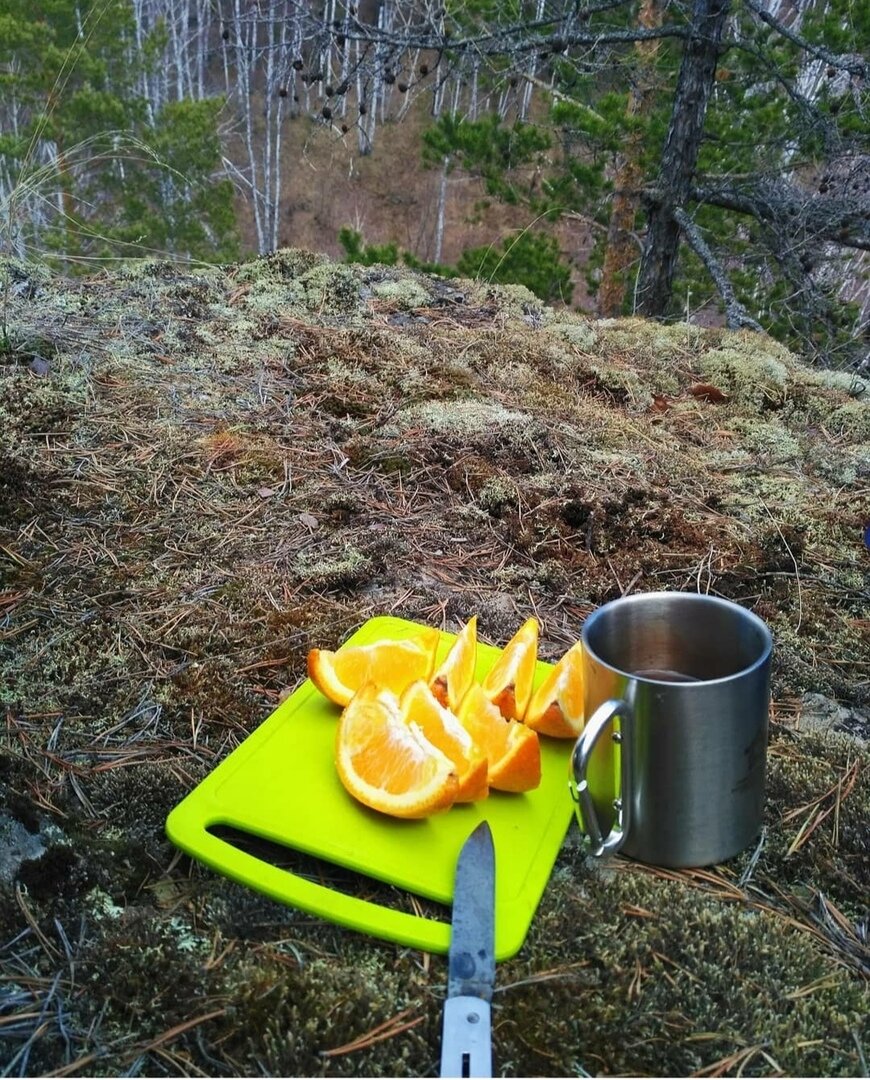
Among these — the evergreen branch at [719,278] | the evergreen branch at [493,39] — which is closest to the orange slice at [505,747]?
the evergreen branch at [719,278]

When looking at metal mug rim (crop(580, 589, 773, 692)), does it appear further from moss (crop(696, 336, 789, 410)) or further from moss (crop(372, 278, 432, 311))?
moss (crop(372, 278, 432, 311))

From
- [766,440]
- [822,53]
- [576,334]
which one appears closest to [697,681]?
[766,440]

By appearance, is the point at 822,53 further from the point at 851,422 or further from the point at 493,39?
the point at 851,422

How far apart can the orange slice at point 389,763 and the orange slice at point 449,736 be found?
0.02 metres

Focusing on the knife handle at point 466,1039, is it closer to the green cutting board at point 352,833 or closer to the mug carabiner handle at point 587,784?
the green cutting board at point 352,833

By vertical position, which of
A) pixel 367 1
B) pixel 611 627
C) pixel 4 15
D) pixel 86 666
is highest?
pixel 367 1

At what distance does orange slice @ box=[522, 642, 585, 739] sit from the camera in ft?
4.10

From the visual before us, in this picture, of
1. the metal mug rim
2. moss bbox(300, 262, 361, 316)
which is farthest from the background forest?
the metal mug rim

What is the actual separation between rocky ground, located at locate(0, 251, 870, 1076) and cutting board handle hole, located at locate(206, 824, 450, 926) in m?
0.02

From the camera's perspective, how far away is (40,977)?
939mm

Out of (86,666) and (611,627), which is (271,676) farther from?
(611,627)

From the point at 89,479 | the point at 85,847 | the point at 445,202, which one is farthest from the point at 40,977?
the point at 445,202

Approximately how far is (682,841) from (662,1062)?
28 centimetres

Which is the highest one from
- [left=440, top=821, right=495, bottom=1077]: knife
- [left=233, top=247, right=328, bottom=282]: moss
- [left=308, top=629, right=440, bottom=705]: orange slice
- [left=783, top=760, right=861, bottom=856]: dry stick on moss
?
[left=233, top=247, right=328, bottom=282]: moss
